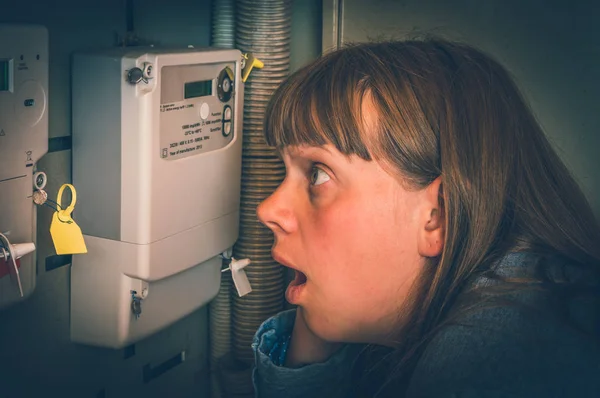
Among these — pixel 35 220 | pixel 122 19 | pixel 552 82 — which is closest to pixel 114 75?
pixel 122 19

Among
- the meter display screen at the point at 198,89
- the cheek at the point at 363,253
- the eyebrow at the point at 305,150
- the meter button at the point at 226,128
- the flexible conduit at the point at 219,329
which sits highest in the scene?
the meter display screen at the point at 198,89

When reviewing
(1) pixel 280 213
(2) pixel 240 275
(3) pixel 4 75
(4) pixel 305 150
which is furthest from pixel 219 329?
(3) pixel 4 75

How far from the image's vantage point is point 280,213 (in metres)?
1.34

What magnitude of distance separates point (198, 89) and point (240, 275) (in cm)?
48

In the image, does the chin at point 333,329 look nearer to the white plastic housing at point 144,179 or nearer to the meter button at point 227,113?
the white plastic housing at point 144,179

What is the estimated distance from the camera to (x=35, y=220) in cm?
132

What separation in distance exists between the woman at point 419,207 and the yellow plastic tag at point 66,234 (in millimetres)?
360

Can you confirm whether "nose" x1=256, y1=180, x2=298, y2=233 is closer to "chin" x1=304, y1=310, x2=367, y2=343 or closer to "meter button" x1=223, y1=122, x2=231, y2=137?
"chin" x1=304, y1=310, x2=367, y2=343

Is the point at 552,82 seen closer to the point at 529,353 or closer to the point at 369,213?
the point at 369,213

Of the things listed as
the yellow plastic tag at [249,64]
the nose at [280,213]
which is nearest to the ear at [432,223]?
the nose at [280,213]

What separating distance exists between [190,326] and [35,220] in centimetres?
69

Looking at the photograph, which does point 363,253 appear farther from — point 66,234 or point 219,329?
point 219,329

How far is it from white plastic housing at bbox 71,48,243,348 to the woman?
0.24 m

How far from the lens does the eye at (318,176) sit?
4.25 feet
